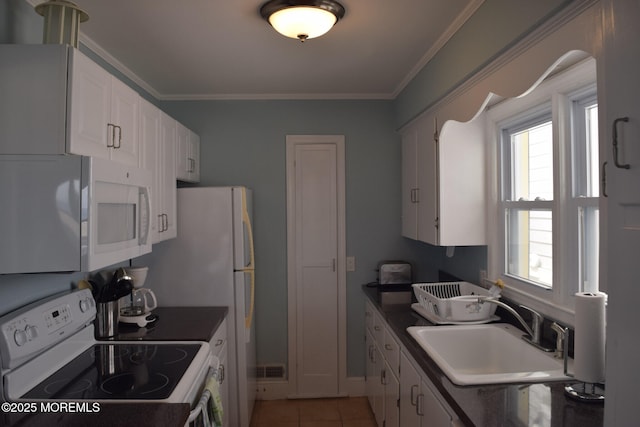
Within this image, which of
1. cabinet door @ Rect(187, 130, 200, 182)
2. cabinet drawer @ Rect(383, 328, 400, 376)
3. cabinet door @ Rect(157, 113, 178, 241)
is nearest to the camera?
cabinet drawer @ Rect(383, 328, 400, 376)

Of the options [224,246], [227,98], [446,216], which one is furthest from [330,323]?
[227,98]

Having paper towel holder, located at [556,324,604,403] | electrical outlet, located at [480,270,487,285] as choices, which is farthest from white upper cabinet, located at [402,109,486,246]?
paper towel holder, located at [556,324,604,403]

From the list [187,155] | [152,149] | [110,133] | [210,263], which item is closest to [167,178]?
[152,149]

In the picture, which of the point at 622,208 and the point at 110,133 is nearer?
the point at 622,208

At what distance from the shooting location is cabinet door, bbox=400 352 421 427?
188cm

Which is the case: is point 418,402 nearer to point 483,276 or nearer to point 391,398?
point 391,398

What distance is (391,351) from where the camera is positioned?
94.7 inches

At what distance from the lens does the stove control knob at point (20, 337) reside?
149cm

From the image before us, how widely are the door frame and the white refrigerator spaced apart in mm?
686

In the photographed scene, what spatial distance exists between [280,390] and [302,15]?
2.88 meters

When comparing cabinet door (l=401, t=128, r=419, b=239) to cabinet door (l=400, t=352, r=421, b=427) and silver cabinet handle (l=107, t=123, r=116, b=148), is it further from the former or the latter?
silver cabinet handle (l=107, t=123, r=116, b=148)

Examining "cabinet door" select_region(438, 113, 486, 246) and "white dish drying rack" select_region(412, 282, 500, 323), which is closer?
"white dish drying rack" select_region(412, 282, 500, 323)

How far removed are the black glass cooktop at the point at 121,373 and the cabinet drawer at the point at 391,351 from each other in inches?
42.0

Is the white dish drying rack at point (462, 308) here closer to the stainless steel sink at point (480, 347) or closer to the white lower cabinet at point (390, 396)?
the stainless steel sink at point (480, 347)
